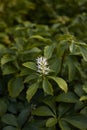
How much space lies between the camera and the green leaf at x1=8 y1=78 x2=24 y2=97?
2.03 metres

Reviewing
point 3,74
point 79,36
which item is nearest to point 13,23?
point 79,36

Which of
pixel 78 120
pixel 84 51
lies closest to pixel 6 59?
pixel 84 51

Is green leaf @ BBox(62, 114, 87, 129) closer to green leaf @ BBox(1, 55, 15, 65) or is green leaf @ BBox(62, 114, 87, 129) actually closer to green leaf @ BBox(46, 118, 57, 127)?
green leaf @ BBox(46, 118, 57, 127)

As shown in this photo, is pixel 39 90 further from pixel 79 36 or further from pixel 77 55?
pixel 79 36

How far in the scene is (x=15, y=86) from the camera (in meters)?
2.05

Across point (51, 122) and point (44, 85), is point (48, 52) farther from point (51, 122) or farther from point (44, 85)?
point (51, 122)

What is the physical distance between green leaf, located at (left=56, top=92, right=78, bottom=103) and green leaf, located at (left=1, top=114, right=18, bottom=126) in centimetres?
27

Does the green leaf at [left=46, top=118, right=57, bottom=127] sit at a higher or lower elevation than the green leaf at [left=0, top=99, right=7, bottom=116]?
lower

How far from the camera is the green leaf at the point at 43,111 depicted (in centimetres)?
189

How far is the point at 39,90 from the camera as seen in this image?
82.9 inches

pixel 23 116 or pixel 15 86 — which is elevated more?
pixel 15 86

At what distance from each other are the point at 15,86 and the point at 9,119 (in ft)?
0.63

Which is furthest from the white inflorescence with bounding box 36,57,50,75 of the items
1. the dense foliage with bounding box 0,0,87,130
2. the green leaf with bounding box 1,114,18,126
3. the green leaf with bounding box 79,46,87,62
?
the green leaf with bounding box 1,114,18,126

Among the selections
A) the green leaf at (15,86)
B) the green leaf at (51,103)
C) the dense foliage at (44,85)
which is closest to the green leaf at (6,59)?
the dense foliage at (44,85)
